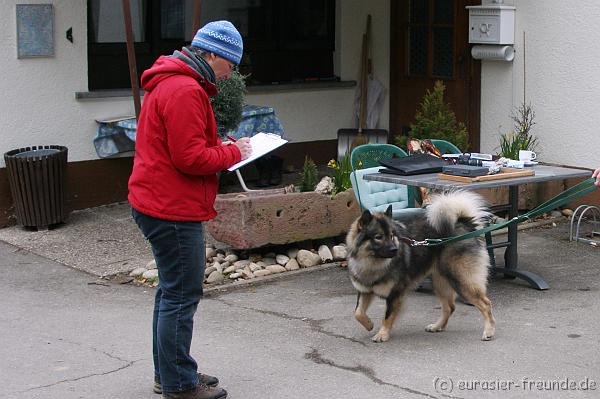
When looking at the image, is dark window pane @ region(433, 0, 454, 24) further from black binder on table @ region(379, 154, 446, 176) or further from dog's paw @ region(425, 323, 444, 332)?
dog's paw @ region(425, 323, 444, 332)

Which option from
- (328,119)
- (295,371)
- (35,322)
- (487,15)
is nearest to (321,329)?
(295,371)

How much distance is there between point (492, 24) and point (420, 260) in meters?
4.45

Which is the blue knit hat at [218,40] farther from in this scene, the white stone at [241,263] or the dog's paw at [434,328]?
the white stone at [241,263]

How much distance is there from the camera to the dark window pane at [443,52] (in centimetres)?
1139

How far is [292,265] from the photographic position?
8.48m

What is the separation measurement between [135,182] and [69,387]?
1.34m

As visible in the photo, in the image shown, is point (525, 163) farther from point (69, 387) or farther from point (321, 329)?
point (69, 387)

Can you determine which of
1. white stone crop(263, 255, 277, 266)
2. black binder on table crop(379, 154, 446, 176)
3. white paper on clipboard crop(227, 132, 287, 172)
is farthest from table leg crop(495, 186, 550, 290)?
white paper on clipboard crop(227, 132, 287, 172)

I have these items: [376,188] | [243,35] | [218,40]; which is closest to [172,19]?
[243,35]

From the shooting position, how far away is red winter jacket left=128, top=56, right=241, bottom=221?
16.3 feet

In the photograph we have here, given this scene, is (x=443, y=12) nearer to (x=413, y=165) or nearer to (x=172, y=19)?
(x=172, y=19)

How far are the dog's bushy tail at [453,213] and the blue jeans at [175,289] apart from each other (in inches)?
77.9

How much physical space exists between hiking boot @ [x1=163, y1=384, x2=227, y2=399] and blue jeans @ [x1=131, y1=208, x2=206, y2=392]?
0.08ft

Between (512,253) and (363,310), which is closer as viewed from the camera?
(363,310)
